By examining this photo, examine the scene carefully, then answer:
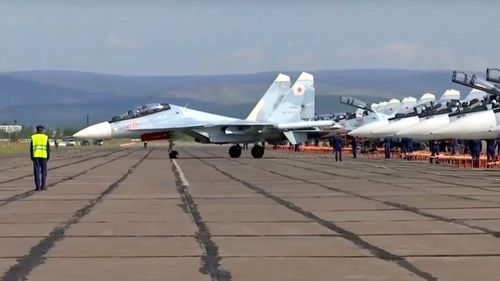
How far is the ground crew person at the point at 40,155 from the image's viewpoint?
18516 millimetres

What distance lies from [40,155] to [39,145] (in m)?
0.24

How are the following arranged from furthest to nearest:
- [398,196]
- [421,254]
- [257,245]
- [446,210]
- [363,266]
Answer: [398,196] → [446,210] → [257,245] → [421,254] → [363,266]

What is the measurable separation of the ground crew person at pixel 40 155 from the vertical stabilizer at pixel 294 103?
24.6 m

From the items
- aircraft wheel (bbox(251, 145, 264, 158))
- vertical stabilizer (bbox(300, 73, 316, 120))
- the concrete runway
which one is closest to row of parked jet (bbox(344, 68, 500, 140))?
vertical stabilizer (bbox(300, 73, 316, 120))

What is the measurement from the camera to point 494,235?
988 centimetres

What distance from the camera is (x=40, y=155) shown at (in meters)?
19.1

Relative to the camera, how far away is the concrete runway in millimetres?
7570

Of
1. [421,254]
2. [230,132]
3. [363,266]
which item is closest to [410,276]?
[363,266]

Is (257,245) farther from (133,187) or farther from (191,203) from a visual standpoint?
(133,187)

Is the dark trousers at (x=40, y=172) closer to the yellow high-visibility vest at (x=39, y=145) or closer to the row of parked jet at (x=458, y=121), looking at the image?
the yellow high-visibility vest at (x=39, y=145)

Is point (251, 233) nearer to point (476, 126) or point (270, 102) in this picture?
point (476, 126)

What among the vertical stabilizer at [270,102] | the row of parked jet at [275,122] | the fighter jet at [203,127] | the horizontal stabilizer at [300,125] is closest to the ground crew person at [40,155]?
the row of parked jet at [275,122]

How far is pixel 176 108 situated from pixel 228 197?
23.8 metres

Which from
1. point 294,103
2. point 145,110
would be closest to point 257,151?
point 294,103
